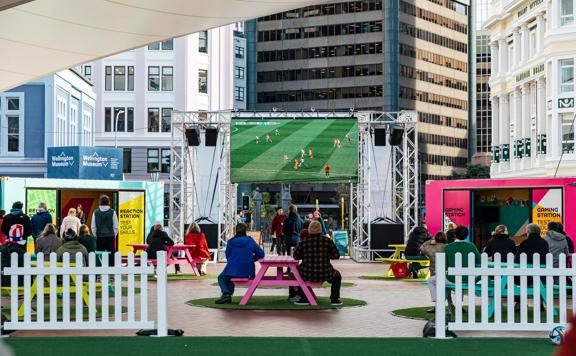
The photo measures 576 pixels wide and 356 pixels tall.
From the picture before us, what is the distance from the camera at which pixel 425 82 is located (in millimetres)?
133625

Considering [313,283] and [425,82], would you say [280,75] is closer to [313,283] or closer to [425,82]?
[425,82]

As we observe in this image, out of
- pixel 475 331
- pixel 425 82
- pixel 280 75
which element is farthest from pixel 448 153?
pixel 475 331

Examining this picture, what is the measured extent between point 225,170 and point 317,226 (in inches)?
820

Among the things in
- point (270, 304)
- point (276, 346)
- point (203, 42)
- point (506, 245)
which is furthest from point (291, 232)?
point (203, 42)

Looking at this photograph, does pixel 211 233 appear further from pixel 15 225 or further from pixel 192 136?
pixel 15 225

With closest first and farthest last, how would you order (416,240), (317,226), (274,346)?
1. (274,346)
2. (317,226)
3. (416,240)

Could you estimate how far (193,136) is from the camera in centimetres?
3722

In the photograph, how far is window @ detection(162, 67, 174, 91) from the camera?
78.0m

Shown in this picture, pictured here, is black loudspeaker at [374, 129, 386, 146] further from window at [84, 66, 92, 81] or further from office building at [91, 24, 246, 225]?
window at [84, 66, 92, 81]

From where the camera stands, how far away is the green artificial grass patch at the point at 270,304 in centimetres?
1745

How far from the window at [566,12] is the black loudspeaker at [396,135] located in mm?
18543

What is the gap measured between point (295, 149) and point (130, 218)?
6216 millimetres

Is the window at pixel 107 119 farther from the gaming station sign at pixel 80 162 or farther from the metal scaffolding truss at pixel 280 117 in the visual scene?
the metal scaffolding truss at pixel 280 117

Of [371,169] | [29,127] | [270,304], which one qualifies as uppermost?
[29,127]
